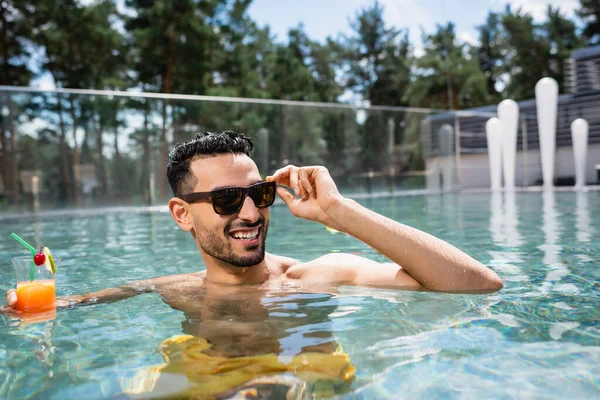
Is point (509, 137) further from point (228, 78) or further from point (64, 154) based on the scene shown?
point (228, 78)

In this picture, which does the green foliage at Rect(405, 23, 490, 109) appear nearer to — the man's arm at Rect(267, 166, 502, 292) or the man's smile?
the man's arm at Rect(267, 166, 502, 292)

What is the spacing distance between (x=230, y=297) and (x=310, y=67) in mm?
38259

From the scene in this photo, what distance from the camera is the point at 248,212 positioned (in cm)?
268

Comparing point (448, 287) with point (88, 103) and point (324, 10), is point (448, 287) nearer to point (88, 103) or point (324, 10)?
point (88, 103)

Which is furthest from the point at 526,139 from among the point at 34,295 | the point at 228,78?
the point at 34,295

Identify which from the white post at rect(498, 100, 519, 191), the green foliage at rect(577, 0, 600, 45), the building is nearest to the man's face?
the building

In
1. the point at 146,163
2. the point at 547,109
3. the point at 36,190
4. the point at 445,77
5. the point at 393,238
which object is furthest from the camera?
the point at 445,77

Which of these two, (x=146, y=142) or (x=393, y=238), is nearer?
(x=393, y=238)

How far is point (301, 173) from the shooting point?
2.76 metres

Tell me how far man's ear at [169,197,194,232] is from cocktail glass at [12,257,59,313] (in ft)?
1.91

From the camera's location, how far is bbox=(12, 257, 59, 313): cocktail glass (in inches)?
99.0

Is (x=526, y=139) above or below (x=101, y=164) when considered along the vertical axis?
above

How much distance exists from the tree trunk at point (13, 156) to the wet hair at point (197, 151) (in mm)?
9591

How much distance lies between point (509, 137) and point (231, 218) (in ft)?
54.2
